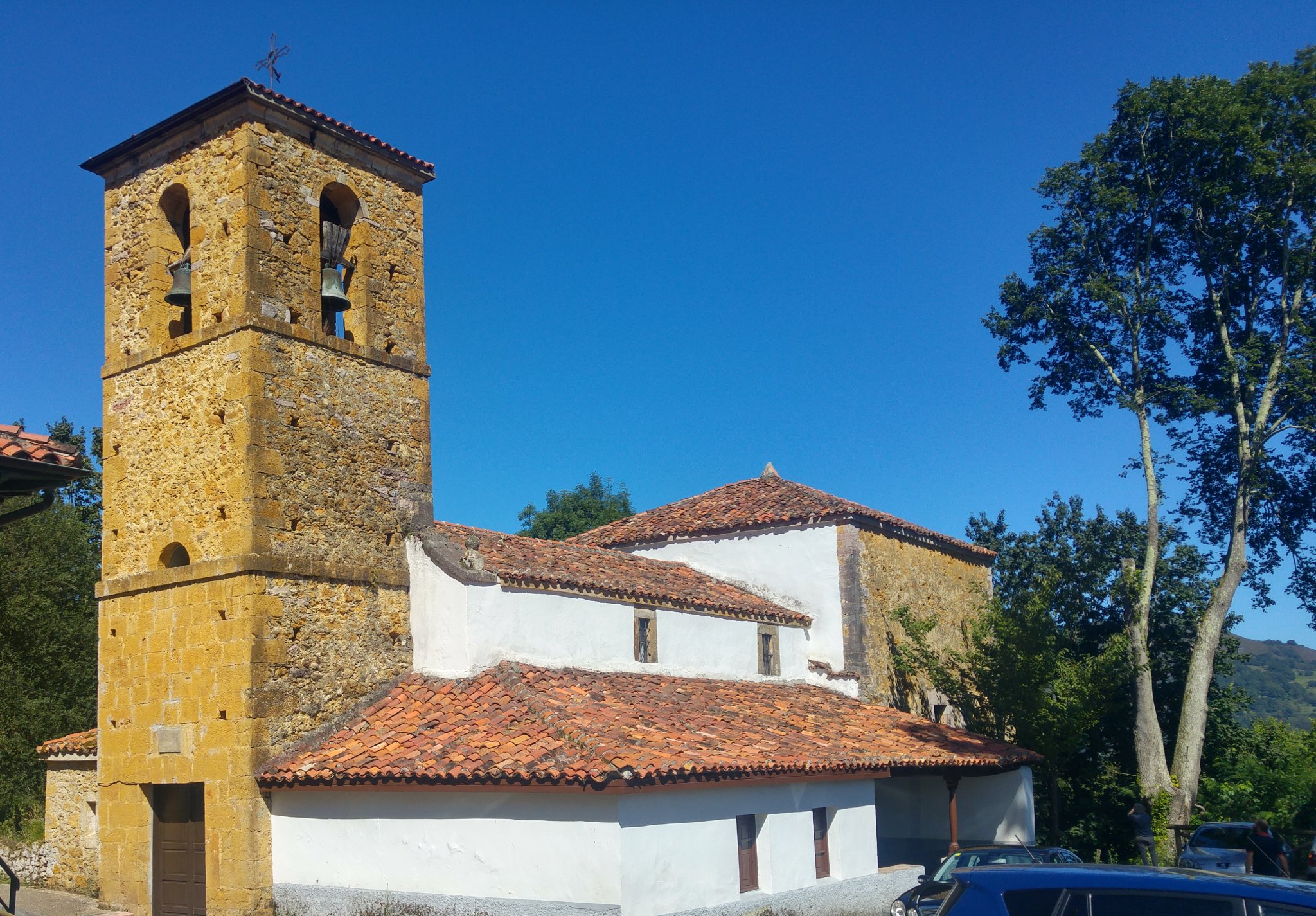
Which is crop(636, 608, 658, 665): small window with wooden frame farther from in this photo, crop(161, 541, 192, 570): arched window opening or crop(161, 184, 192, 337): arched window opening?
crop(161, 184, 192, 337): arched window opening

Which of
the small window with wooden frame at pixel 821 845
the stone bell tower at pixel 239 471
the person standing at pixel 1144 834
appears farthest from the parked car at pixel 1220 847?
the stone bell tower at pixel 239 471

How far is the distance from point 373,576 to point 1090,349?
16279mm

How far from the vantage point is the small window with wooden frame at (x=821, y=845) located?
640 inches

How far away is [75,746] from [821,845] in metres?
11.7

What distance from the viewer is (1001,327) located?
2572cm

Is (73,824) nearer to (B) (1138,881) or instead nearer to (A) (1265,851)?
(B) (1138,881)

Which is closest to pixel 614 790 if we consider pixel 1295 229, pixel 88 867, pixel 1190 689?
pixel 88 867

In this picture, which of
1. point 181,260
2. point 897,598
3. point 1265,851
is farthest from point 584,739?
point 1265,851

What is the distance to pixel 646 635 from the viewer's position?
19.1 meters

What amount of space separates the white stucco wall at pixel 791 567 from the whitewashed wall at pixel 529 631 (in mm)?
3407

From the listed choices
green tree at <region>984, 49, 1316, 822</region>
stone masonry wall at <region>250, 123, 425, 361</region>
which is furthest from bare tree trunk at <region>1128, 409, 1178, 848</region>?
stone masonry wall at <region>250, 123, 425, 361</region>

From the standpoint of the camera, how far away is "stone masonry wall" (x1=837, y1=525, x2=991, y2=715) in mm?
22500

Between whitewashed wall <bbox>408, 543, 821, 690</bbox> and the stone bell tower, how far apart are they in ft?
1.40

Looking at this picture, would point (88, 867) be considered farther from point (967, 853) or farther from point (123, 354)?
point (967, 853)
